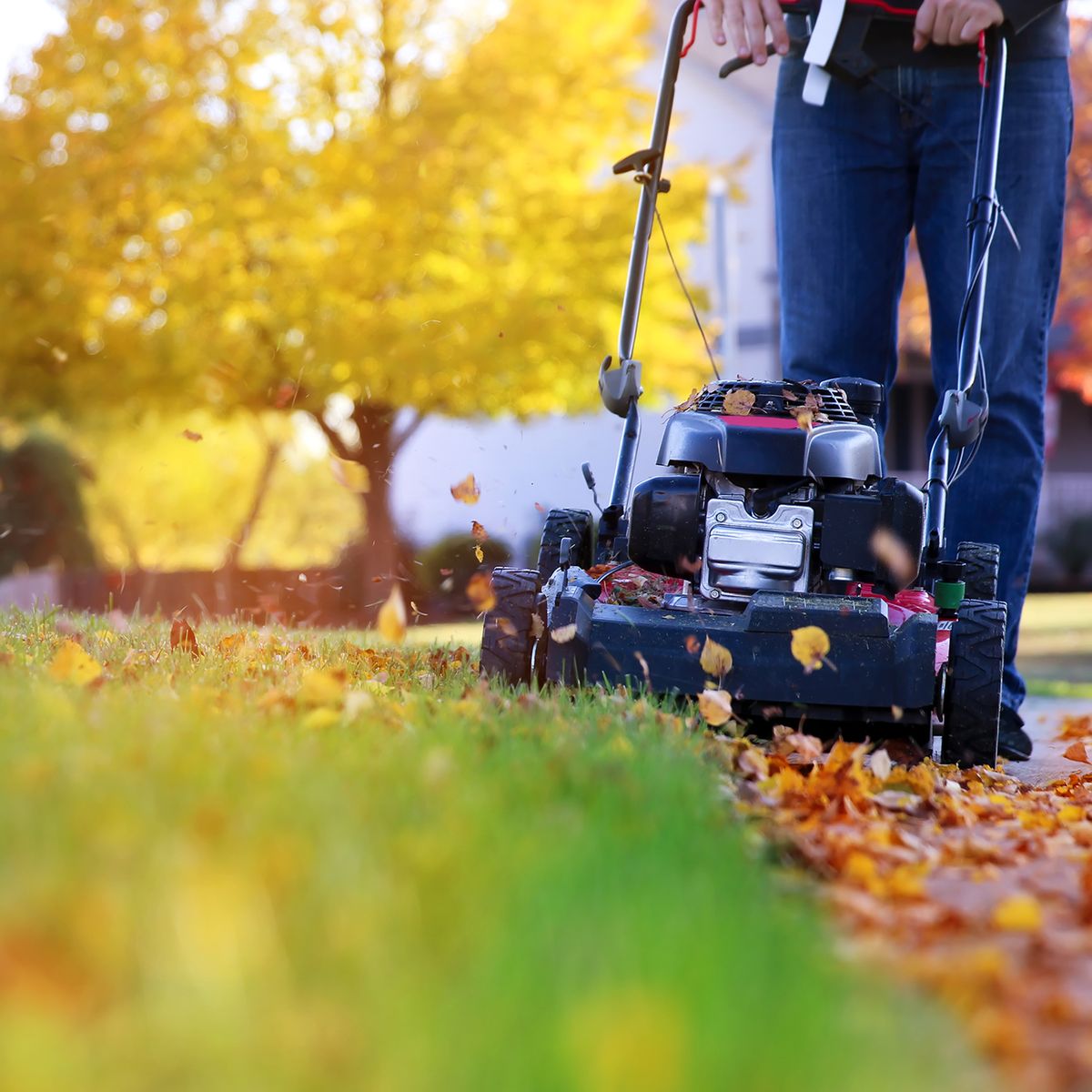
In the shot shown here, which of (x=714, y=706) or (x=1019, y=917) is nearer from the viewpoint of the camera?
(x=1019, y=917)

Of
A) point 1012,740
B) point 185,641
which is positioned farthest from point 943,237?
point 185,641

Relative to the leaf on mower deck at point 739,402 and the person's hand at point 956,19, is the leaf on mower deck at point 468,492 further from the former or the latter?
the person's hand at point 956,19

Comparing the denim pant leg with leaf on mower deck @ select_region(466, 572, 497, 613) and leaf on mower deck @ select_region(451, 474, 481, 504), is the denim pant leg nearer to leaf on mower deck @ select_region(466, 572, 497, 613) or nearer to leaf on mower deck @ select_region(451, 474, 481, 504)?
leaf on mower deck @ select_region(466, 572, 497, 613)

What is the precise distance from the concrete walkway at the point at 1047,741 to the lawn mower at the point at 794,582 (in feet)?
1.53

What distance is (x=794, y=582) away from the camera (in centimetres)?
332

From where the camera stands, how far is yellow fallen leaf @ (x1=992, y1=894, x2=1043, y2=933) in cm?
184

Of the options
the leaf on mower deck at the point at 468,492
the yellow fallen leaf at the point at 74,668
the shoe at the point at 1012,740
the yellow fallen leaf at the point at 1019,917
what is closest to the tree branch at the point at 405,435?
the leaf on mower deck at the point at 468,492

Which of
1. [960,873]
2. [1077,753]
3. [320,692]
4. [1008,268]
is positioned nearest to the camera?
[960,873]

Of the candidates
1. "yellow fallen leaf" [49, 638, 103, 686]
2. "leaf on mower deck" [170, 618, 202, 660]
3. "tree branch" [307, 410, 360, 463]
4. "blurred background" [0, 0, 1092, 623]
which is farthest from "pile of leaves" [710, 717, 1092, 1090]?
"tree branch" [307, 410, 360, 463]

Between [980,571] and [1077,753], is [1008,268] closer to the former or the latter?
[980,571]

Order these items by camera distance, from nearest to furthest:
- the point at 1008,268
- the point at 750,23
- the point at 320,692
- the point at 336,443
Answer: the point at 320,692 < the point at 750,23 < the point at 1008,268 < the point at 336,443

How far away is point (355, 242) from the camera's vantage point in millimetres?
10266

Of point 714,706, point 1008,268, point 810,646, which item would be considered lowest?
point 714,706

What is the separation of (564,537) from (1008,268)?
1.33 metres
